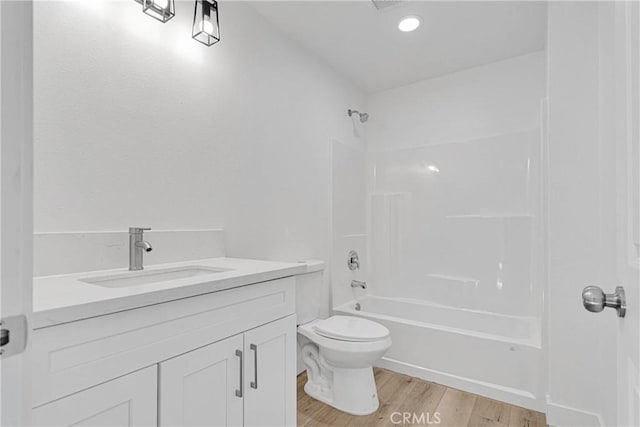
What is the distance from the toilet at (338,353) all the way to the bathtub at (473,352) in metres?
0.49

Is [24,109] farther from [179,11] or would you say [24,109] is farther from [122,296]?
Answer: [179,11]

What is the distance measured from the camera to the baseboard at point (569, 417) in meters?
1.65

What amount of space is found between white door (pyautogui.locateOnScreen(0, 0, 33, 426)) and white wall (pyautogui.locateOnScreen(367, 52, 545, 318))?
2755 mm

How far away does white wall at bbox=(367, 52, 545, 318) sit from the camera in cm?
249

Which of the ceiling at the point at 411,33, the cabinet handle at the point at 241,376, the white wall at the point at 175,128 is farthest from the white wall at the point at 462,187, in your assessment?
the cabinet handle at the point at 241,376

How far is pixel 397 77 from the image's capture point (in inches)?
115

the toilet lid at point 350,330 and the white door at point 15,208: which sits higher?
the white door at point 15,208

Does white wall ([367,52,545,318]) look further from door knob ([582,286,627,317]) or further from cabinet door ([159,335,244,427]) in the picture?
cabinet door ([159,335,244,427])

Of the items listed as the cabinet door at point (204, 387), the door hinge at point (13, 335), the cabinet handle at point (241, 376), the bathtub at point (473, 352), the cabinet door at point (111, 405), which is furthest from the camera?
the bathtub at point (473, 352)

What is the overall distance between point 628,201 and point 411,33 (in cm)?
205

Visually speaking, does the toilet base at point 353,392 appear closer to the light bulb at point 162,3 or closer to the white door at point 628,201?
the white door at point 628,201

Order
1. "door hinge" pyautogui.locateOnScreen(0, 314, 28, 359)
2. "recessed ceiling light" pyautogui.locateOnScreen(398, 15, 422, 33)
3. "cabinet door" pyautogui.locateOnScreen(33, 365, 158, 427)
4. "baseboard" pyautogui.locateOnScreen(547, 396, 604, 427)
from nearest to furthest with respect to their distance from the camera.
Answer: "door hinge" pyautogui.locateOnScreen(0, 314, 28, 359)
"cabinet door" pyautogui.locateOnScreen(33, 365, 158, 427)
"baseboard" pyautogui.locateOnScreen(547, 396, 604, 427)
"recessed ceiling light" pyautogui.locateOnScreen(398, 15, 422, 33)

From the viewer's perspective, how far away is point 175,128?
5.02 feet

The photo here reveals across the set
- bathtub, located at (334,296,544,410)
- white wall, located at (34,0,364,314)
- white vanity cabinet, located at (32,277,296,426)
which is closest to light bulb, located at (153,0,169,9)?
white wall, located at (34,0,364,314)
